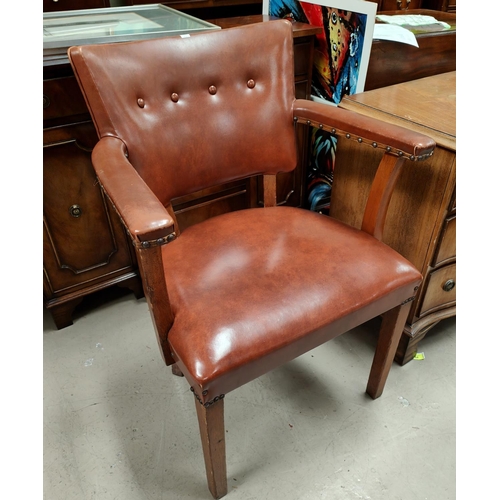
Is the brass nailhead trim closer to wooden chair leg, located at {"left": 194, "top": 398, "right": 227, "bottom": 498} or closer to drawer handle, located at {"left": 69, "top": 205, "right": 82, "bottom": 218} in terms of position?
wooden chair leg, located at {"left": 194, "top": 398, "right": 227, "bottom": 498}

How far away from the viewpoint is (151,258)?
0.75 meters

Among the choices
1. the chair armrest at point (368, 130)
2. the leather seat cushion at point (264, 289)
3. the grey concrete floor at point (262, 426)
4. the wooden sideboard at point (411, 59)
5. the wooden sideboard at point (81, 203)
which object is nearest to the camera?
the leather seat cushion at point (264, 289)

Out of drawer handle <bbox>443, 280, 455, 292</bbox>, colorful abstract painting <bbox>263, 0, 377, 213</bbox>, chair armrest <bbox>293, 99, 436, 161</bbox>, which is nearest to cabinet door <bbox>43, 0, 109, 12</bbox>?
colorful abstract painting <bbox>263, 0, 377, 213</bbox>

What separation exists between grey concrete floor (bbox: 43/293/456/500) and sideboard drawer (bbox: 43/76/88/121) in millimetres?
797

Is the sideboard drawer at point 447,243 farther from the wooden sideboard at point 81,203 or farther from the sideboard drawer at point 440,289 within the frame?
the wooden sideboard at point 81,203

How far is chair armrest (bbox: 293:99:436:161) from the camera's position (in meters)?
0.93

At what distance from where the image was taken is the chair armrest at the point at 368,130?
93cm

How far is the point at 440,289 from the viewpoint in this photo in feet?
4.25

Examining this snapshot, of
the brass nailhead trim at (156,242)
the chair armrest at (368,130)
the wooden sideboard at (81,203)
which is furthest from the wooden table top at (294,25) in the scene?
the brass nailhead trim at (156,242)

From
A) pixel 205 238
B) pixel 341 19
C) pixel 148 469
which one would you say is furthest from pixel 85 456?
pixel 341 19

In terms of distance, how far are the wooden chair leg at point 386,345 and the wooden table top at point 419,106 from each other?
1.46 ft

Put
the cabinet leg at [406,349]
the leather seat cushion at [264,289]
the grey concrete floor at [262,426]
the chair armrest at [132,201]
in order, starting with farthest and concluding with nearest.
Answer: the cabinet leg at [406,349] < the grey concrete floor at [262,426] < the leather seat cushion at [264,289] < the chair armrest at [132,201]

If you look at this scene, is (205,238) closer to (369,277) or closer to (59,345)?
(369,277)

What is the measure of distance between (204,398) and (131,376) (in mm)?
679
